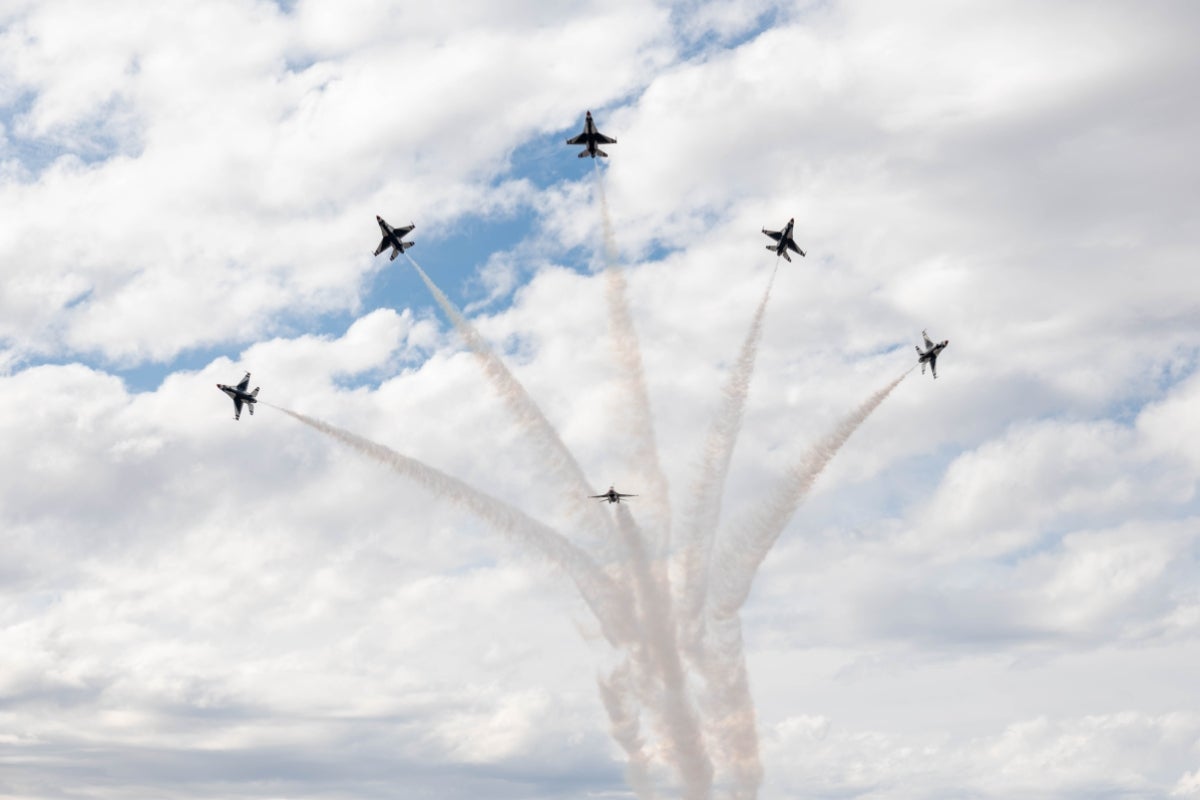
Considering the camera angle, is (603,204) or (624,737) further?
(624,737)

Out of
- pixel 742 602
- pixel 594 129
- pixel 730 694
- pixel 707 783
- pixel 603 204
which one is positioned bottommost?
pixel 707 783

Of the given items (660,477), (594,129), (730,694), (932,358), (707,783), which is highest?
(594,129)

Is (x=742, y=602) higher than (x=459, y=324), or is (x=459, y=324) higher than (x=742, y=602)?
(x=459, y=324)

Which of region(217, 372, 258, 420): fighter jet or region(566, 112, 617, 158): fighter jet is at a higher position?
region(566, 112, 617, 158): fighter jet

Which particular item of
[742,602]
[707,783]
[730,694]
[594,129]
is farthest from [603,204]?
[707,783]

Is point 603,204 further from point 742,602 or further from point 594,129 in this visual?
point 742,602

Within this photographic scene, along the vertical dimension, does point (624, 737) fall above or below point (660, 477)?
below

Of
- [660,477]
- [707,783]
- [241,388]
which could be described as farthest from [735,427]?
[241,388]

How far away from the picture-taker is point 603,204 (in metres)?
149

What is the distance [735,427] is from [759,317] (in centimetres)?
1311

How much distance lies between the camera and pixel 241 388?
164375 mm

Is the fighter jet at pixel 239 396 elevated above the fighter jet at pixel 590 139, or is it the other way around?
the fighter jet at pixel 590 139

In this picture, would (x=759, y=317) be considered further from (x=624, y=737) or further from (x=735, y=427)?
(x=624, y=737)

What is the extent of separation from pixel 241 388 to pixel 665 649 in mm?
62393
